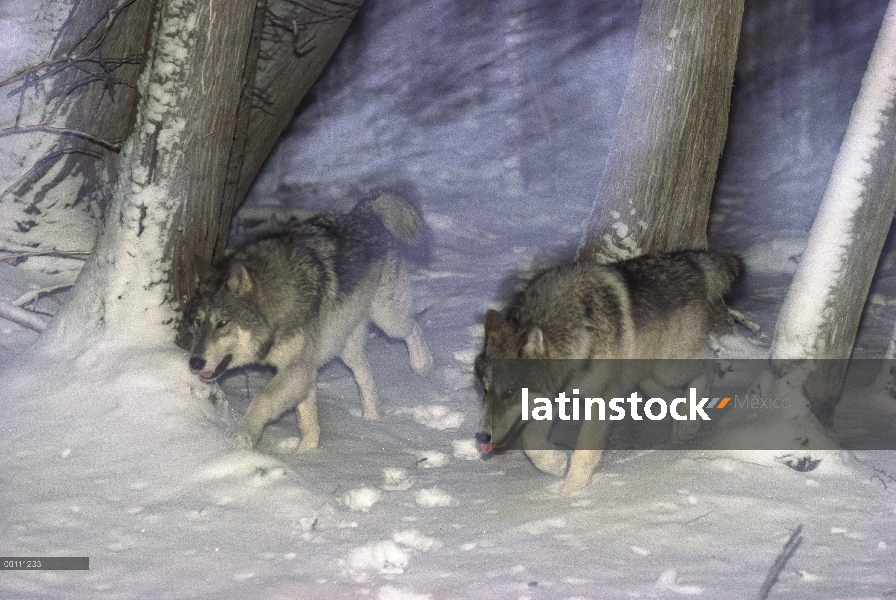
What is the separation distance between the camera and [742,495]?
14.3ft

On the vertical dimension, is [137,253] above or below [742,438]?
above

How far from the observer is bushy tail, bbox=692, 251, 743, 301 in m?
5.41

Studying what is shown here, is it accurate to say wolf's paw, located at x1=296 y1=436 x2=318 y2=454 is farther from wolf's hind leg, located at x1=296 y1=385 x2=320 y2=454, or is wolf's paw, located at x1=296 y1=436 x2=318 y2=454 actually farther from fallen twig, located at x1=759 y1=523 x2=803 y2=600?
fallen twig, located at x1=759 y1=523 x2=803 y2=600

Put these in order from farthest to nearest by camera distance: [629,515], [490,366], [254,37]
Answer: [254,37], [490,366], [629,515]

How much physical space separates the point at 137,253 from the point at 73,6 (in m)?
3.97

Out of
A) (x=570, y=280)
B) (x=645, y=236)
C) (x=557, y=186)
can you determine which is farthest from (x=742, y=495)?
(x=557, y=186)

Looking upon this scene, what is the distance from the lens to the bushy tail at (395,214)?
21.4 ft

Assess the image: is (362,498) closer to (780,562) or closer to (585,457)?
(585,457)

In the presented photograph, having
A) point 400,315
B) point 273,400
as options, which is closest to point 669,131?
point 400,315

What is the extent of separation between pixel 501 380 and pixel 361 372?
7.04 ft

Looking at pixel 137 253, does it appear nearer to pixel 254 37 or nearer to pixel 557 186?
pixel 254 37

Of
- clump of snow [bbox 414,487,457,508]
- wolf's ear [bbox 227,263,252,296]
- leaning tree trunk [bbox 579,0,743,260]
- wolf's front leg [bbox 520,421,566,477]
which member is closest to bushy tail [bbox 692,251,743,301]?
leaning tree trunk [bbox 579,0,743,260]

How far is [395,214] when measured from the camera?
6.54 metres

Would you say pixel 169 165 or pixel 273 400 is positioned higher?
pixel 169 165
